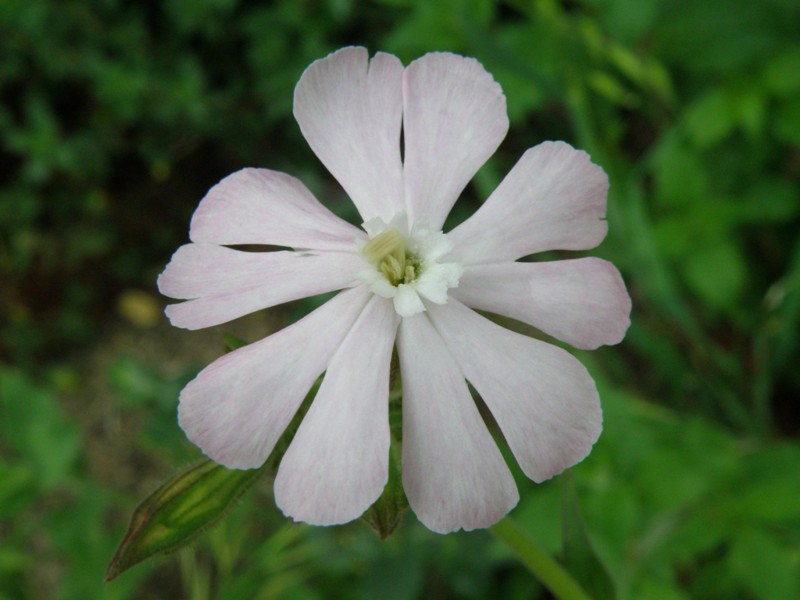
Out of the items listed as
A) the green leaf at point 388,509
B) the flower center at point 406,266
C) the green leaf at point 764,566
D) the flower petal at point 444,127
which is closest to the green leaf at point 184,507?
the green leaf at point 388,509

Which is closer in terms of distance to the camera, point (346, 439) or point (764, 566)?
point (346, 439)

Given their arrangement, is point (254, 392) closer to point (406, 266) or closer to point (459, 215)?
point (406, 266)

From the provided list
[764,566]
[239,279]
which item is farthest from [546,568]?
[764,566]

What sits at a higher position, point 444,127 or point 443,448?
point 444,127

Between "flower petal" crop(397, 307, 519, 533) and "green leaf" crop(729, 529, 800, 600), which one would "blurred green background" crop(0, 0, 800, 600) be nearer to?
"green leaf" crop(729, 529, 800, 600)

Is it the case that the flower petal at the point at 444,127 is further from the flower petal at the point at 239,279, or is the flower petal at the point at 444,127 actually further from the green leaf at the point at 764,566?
the green leaf at the point at 764,566

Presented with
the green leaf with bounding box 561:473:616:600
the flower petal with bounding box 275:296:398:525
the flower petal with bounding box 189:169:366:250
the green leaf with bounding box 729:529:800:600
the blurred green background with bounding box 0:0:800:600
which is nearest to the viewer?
the flower petal with bounding box 275:296:398:525

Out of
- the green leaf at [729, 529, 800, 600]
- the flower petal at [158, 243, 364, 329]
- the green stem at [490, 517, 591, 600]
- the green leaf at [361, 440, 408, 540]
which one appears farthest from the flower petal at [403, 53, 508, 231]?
the green leaf at [729, 529, 800, 600]
